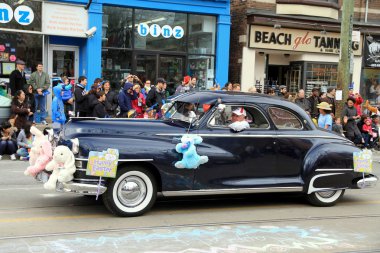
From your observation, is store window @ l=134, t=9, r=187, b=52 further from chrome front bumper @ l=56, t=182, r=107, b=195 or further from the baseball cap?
chrome front bumper @ l=56, t=182, r=107, b=195

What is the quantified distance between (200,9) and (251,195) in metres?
10.5

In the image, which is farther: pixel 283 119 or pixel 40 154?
pixel 283 119

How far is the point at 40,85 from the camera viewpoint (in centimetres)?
1402

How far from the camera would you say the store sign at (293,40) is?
712 inches

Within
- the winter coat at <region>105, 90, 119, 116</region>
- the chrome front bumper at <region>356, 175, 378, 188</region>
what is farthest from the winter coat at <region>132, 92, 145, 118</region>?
the chrome front bumper at <region>356, 175, 378, 188</region>

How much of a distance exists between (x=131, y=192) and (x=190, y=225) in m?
0.93

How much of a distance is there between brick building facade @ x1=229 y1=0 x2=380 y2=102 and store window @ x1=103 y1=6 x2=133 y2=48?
4.45 m

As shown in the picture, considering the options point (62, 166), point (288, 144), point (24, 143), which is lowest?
point (24, 143)

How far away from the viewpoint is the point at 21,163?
1083 cm

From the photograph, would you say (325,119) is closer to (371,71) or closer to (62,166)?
(62,166)

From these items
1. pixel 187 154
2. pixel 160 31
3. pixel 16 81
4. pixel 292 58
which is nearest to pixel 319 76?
pixel 292 58

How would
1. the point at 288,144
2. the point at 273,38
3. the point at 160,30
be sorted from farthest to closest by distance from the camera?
the point at 273,38 → the point at 160,30 → the point at 288,144

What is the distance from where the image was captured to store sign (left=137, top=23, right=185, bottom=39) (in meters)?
16.6

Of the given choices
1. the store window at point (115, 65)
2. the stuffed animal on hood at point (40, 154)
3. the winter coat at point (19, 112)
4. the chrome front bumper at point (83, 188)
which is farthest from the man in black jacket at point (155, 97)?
the chrome front bumper at point (83, 188)
